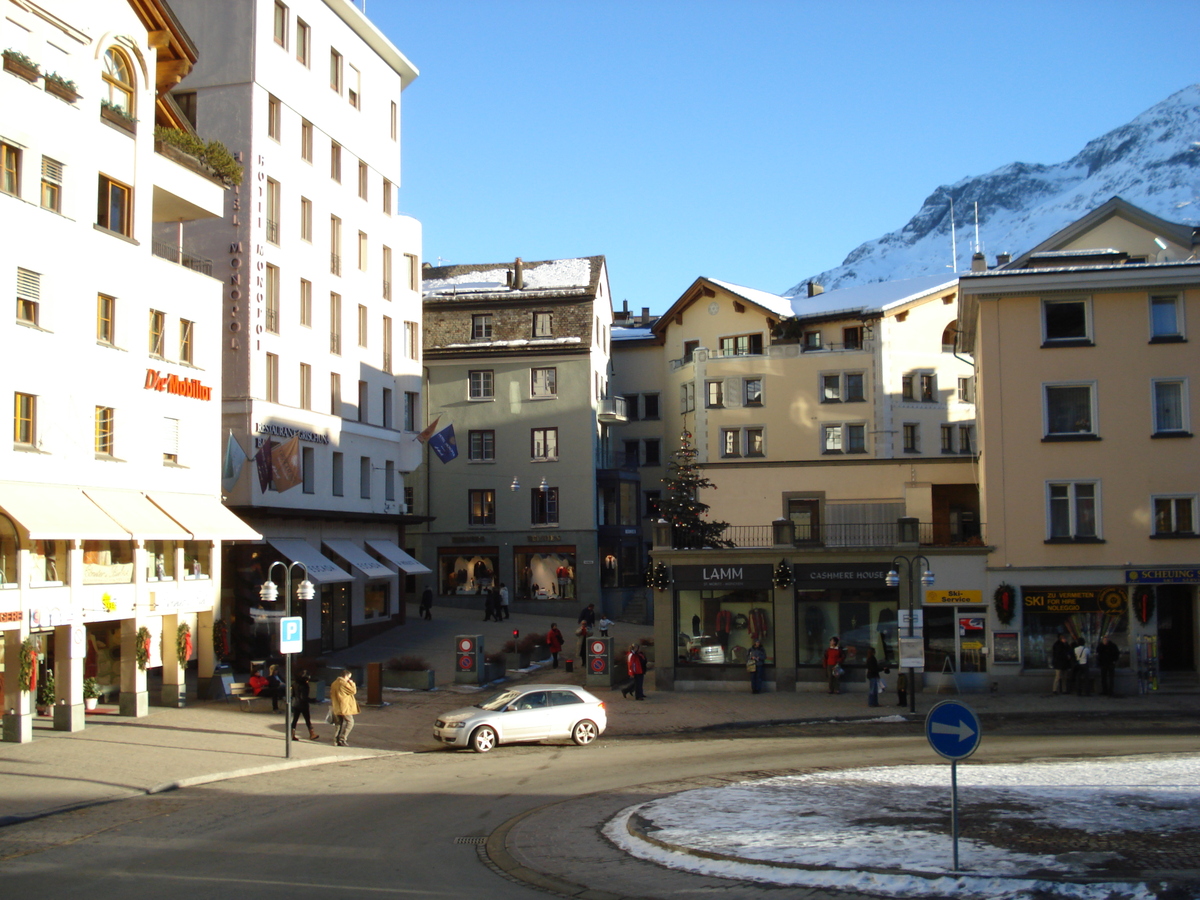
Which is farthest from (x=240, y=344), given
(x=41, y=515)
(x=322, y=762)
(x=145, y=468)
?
(x=322, y=762)

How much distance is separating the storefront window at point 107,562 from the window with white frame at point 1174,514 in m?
29.0

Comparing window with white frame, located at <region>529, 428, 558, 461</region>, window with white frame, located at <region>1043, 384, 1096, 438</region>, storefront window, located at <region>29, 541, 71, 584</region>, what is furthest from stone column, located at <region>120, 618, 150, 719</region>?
window with white frame, located at <region>529, 428, 558, 461</region>

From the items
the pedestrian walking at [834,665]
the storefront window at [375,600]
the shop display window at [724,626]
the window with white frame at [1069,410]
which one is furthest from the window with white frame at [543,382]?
the window with white frame at [1069,410]

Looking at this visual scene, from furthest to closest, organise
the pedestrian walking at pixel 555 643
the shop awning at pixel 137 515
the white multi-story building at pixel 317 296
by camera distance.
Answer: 1. the white multi-story building at pixel 317 296
2. the pedestrian walking at pixel 555 643
3. the shop awning at pixel 137 515

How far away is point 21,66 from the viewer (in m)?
26.6

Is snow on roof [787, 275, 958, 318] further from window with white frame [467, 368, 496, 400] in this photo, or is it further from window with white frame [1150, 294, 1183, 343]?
window with white frame [1150, 294, 1183, 343]

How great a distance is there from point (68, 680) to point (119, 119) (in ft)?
47.4

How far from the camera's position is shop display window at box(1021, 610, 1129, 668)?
112 ft

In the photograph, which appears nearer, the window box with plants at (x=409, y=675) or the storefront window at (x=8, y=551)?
the storefront window at (x=8, y=551)

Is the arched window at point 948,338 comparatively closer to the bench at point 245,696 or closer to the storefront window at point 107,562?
the bench at point 245,696

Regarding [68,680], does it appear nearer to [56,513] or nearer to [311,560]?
[56,513]

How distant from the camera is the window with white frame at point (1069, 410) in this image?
35031 millimetres

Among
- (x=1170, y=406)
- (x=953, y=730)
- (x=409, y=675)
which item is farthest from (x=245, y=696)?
(x=1170, y=406)

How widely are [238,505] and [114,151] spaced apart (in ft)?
45.4
